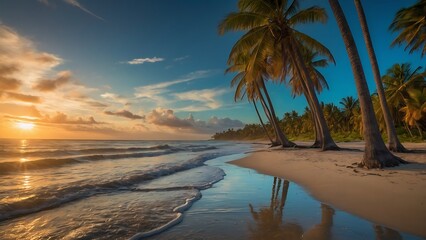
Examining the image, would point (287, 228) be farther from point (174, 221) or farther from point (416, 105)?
point (416, 105)

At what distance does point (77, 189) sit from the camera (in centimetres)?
621

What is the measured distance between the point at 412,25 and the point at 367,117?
1385cm

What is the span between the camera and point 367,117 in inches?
305

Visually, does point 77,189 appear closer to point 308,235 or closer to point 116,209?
point 116,209

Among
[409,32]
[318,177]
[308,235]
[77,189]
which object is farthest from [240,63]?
[308,235]

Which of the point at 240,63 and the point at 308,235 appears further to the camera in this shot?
the point at 240,63

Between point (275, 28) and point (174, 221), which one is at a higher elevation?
point (275, 28)

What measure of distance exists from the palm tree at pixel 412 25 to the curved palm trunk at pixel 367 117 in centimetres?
1150

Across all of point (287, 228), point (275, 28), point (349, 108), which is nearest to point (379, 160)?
point (287, 228)

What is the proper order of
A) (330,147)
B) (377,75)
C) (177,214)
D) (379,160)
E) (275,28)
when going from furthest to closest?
(275,28), (330,147), (377,75), (379,160), (177,214)

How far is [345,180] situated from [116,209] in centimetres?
551

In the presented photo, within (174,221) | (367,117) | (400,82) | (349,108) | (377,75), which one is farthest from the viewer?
(349,108)

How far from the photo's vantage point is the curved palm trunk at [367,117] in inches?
277

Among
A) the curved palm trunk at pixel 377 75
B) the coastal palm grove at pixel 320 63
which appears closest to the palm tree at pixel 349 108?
the coastal palm grove at pixel 320 63
